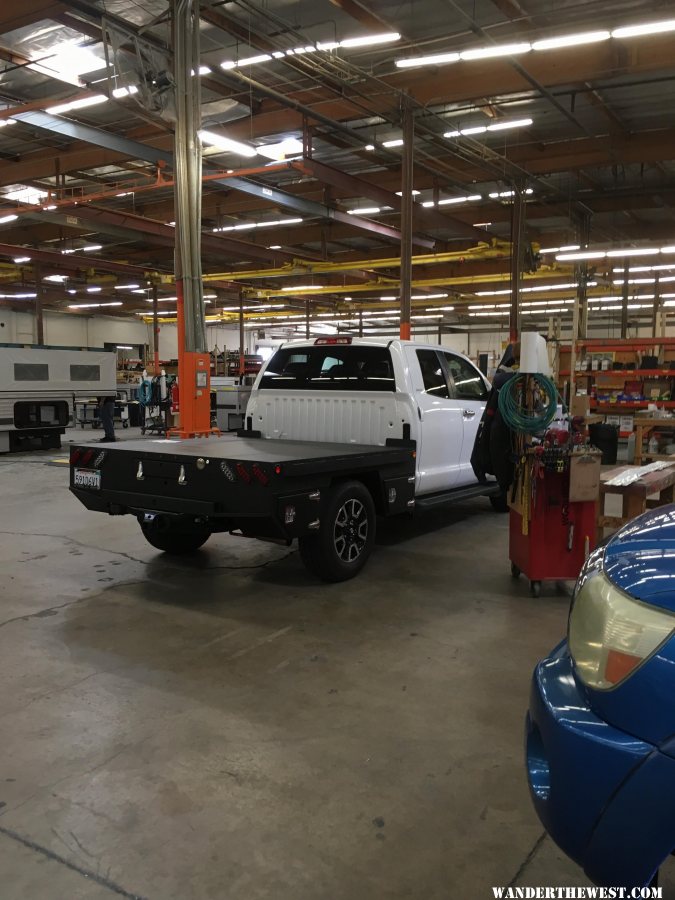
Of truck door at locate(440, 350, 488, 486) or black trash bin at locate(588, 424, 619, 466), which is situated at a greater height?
truck door at locate(440, 350, 488, 486)

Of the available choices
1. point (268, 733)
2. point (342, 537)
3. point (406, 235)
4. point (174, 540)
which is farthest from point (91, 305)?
point (268, 733)

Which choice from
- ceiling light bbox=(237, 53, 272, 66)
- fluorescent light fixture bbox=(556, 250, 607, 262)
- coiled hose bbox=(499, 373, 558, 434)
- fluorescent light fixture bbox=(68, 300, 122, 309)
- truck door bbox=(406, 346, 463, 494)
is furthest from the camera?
fluorescent light fixture bbox=(68, 300, 122, 309)

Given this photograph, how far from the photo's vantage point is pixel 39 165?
1284cm

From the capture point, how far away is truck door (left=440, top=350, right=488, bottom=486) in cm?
677

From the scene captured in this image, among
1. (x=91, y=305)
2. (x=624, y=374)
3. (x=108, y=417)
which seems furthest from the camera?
(x=91, y=305)

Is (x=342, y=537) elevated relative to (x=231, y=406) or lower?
lower

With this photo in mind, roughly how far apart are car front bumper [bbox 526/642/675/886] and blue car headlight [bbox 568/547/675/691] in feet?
0.27

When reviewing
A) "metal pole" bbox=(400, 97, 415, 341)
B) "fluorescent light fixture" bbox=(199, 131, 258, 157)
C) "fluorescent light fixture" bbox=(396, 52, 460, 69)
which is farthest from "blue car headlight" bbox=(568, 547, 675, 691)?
"metal pole" bbox=(400, 97, 415, 341)

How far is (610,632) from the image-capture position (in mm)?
1555

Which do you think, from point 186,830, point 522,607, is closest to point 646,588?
point 186,830

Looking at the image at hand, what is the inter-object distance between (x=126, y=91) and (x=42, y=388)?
25.1 feet

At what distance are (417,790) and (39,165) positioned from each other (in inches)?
533

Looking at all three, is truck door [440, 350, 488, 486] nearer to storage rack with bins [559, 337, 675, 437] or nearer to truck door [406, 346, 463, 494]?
truck door [406, 346, 463, 494]

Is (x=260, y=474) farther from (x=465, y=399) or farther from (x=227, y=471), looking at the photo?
(x=465, y=399)
